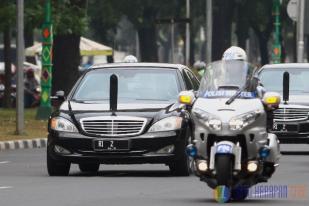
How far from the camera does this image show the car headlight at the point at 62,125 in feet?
66.6

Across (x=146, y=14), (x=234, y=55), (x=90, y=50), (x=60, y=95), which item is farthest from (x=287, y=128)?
(x=146, y=14)

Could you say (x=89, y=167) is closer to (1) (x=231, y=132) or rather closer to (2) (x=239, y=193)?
(2) (x=239, y=193)

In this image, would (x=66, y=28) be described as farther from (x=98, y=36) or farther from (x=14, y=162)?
(x=98, y=36)

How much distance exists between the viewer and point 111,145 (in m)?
20.2

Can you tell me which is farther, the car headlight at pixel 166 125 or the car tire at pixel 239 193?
the car headlight at pixel 166 125

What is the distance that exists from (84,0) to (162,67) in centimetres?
2074

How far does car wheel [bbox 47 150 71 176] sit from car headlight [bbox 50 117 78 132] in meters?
0.39

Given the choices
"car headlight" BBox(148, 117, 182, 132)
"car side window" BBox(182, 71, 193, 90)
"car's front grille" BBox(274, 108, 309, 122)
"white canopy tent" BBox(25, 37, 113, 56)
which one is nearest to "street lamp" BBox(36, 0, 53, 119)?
"car's front grille" BBox(274, 108, 309, 122)

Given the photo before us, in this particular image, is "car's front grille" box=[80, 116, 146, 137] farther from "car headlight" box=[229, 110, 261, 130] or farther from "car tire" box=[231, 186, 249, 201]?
"car headlight" box=[229, 110, 261, 130]

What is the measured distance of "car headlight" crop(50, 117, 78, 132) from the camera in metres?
20.3

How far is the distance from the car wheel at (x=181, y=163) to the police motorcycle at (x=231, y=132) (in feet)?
13.6

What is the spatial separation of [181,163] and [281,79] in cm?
851

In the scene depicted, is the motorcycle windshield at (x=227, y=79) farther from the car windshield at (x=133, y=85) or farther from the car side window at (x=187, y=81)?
the car side window at (x=187, y=81)

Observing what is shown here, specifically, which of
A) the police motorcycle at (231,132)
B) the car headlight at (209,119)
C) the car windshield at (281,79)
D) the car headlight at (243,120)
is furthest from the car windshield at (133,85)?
the car windshield at (281,79)
